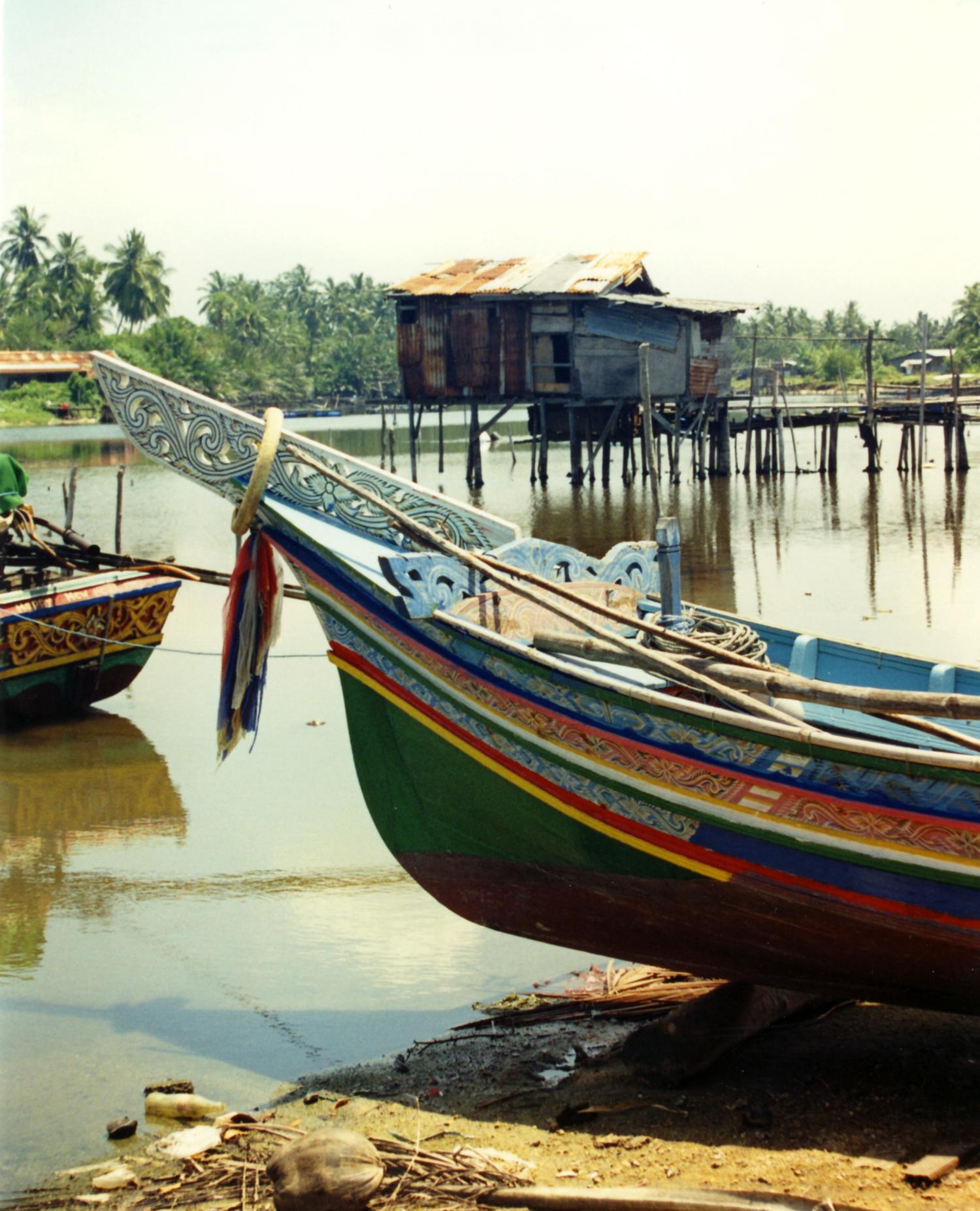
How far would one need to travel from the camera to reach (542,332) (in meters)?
27.1

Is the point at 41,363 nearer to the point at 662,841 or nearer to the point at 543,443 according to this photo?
the point at 543,443

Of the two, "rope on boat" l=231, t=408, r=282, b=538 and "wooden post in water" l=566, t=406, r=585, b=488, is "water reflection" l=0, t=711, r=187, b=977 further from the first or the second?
"wooden post in water" l=566, t=406, r=585, b=488

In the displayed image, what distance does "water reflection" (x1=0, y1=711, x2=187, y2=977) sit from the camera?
7.30 metres

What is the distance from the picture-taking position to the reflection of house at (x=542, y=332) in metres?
26.8

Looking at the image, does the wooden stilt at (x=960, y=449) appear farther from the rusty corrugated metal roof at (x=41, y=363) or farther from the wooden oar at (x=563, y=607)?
the rusty corrugated metal roof at (x=41, y=363)

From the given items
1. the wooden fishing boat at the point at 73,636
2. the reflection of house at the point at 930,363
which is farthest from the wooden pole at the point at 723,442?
the reflection of house at the point at 930,363

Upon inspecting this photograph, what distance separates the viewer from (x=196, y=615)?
15.6m

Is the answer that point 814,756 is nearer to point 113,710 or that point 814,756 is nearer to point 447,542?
point 447,542

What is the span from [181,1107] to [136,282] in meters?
66.9

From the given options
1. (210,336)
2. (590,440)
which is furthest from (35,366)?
(590,440)

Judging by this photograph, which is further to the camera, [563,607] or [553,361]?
[553,361]

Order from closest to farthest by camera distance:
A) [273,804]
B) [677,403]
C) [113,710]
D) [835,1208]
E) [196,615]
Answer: [835,1208], [273,804], [113,710], [196,615], [677,403]

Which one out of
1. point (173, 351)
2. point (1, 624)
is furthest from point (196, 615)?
point (173, 351)

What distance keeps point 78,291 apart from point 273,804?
63448mm
